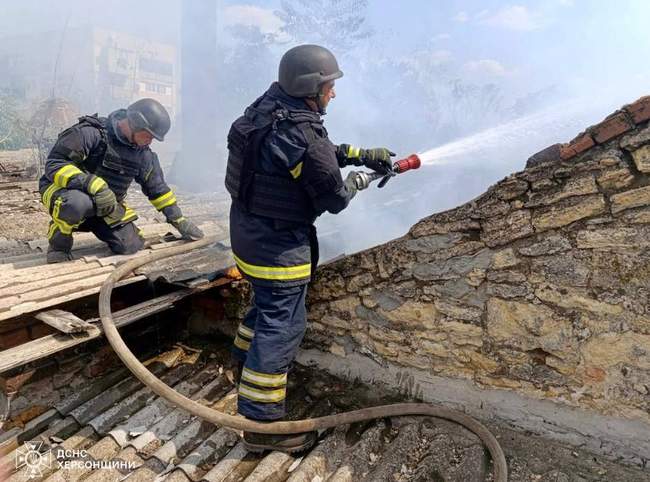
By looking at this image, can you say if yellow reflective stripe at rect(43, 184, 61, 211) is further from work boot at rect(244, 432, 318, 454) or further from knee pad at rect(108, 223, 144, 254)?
work boot at rect(244, 432, 318, 454)

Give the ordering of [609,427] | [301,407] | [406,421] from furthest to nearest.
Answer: [301,407]
[406,421]
[609,427]

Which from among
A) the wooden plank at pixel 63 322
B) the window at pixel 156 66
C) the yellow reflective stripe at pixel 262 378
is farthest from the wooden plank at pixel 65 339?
the window at pixel 156 66

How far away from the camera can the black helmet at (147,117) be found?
3.89 m

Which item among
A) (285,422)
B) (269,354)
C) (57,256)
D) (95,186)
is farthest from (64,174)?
(285,422)

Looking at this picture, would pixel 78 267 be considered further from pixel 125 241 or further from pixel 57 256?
pixel 125 241

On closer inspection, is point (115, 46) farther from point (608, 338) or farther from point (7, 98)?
point (608, 338)

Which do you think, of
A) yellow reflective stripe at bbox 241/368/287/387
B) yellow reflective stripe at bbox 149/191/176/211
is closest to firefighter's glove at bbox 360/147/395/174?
yellow reflective stripe at bbox 241/368/287/387

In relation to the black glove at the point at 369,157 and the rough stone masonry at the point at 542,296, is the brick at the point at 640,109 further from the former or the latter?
the black glove at the point at 369,157

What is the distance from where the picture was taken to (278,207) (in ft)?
8.27

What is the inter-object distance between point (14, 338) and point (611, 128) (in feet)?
11.7

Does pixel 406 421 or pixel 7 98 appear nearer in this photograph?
pixel 406 421

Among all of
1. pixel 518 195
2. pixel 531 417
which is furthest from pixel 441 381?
pixel 518 195

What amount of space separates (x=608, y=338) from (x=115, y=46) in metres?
41.2

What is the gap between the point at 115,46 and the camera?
116 feet
